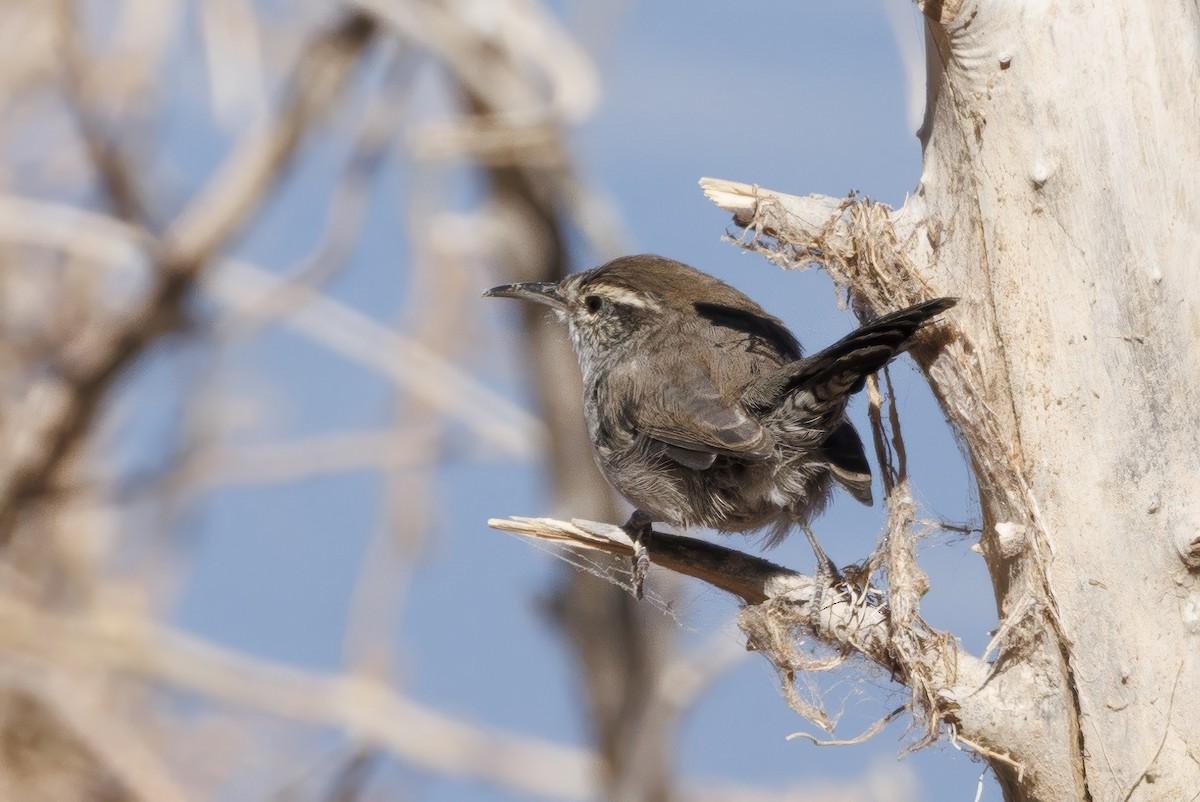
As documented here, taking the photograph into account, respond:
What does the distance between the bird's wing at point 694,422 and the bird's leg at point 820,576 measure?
0.80 ft

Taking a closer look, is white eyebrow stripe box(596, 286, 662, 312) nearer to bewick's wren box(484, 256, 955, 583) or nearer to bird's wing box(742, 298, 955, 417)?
bewick's wren box(484, 256, 955, 583)

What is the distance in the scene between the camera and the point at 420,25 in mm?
5703

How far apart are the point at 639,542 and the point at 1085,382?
1.16 metres

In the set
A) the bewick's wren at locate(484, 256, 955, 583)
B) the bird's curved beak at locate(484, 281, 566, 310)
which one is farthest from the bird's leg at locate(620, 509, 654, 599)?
the bird's curved beak at locate(484, 281, 566, 310)

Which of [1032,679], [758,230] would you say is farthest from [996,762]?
[758,230]

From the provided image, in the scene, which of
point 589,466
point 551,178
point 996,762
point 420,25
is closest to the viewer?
point 996,762

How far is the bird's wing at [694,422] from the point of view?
276cm

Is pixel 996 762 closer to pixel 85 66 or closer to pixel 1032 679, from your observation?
pixel 1032 679

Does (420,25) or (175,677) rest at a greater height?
(420,25)

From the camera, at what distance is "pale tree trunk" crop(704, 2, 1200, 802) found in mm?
2012

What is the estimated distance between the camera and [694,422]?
2891 mm

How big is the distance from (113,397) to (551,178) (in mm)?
2534

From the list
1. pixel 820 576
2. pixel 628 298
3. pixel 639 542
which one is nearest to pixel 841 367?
pixel 820 576

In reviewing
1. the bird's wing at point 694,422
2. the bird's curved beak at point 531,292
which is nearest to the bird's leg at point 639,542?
the bird's wing at point 694,422
